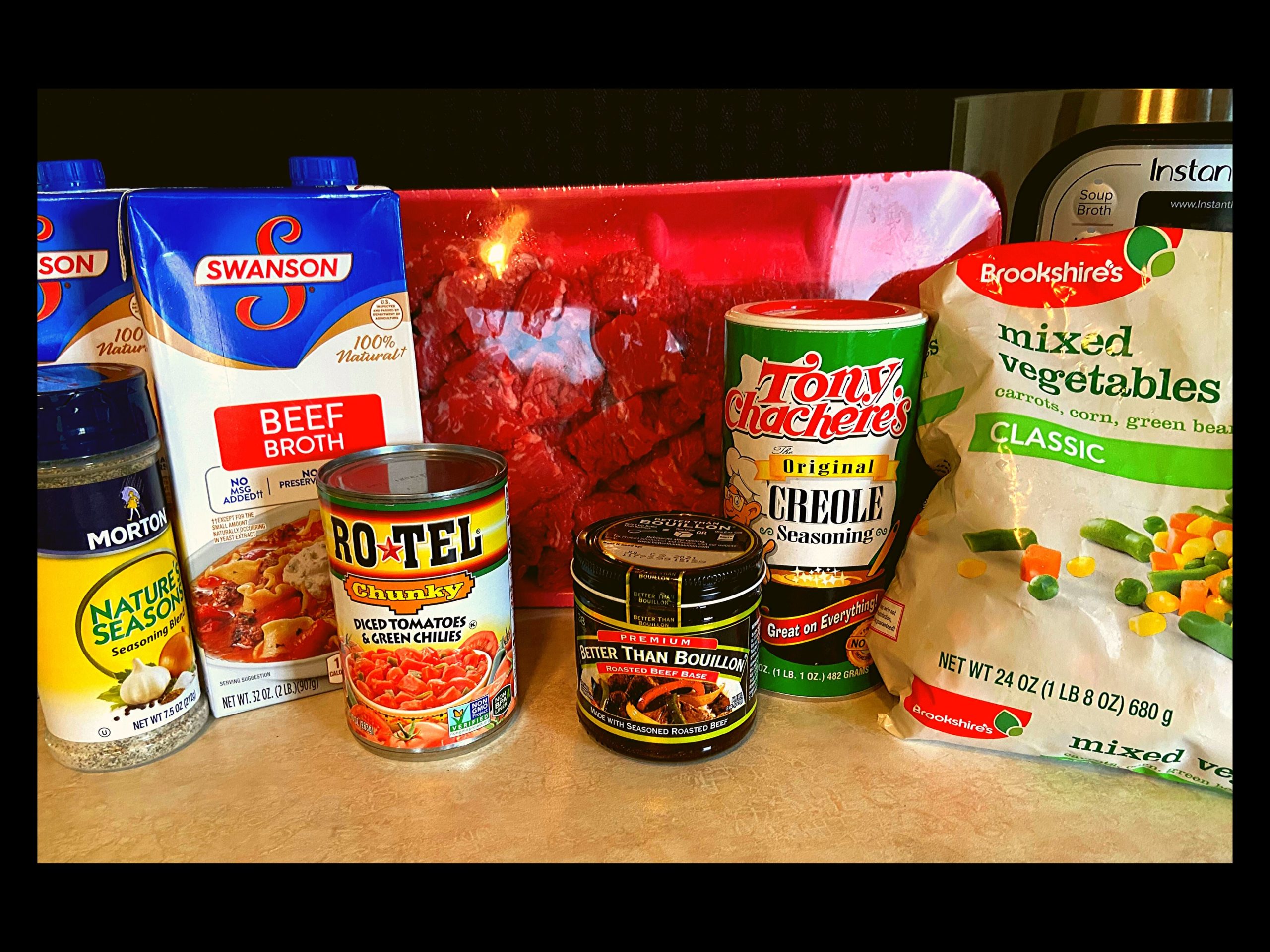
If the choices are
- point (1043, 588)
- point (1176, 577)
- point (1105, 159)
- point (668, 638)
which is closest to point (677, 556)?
point (668, 638)

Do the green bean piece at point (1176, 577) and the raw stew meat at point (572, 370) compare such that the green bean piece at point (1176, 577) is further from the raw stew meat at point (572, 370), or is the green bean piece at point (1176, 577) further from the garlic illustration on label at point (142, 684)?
the garlic illustration on label at point (142, 684)

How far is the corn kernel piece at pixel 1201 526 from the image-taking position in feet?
2.44

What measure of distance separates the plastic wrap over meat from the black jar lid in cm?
19

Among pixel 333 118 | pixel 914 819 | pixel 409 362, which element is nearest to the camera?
pixel 914 819

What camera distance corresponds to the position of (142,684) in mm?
785

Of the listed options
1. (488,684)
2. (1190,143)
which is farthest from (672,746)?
(1190,143)

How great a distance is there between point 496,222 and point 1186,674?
0.79 metres

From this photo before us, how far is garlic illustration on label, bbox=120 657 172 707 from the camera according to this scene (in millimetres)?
775

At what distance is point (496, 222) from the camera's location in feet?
3.16

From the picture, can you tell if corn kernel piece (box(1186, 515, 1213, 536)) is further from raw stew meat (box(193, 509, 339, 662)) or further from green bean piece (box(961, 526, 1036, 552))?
raw stew meat (box(193, 509, 339, 662))

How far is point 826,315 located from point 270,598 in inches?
24.8

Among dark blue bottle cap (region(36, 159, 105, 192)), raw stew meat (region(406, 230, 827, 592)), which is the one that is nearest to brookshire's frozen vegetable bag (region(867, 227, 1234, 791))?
raw stew meat (region(406, 230, 827, 592))

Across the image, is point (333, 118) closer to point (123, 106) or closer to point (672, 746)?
point (123, 106)

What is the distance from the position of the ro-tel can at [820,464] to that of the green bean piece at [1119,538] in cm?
17
